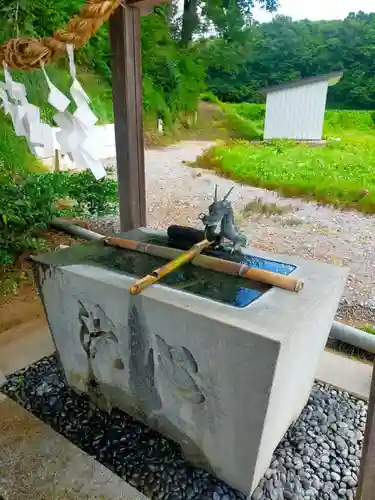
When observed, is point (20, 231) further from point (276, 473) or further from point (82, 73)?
point (276, 473)

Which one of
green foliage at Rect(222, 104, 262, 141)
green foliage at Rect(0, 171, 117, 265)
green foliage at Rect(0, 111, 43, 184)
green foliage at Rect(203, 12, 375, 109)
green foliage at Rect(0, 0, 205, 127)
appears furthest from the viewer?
green foliage at Rect(0, 171, 117, 265)

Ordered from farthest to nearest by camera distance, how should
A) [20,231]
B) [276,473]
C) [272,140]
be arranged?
[20,231], [272,140], [276,473]

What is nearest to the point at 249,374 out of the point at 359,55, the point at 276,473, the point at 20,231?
the point at 276,473

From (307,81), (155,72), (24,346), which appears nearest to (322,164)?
(307,81)

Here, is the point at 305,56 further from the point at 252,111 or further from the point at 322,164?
the point at 322,164

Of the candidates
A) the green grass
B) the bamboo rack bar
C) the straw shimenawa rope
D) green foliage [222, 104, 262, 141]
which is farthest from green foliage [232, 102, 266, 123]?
the straw shimenawa rope

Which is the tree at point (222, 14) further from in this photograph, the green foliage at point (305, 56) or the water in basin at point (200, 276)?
the water in basin at point (200, 276)

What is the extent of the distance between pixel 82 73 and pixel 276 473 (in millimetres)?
3192

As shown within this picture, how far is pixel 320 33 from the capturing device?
1781 mm

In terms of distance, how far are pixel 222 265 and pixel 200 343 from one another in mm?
362

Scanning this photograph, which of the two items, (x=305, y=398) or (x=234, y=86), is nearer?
(x=305, y=398)

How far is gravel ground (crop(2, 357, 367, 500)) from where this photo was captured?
147 centimetres

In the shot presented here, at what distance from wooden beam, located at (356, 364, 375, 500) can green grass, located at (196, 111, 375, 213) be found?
118 centimetres

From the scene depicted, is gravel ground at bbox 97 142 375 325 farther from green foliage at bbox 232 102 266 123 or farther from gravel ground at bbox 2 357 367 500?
gravel ground at bbox 2 357 367 500
